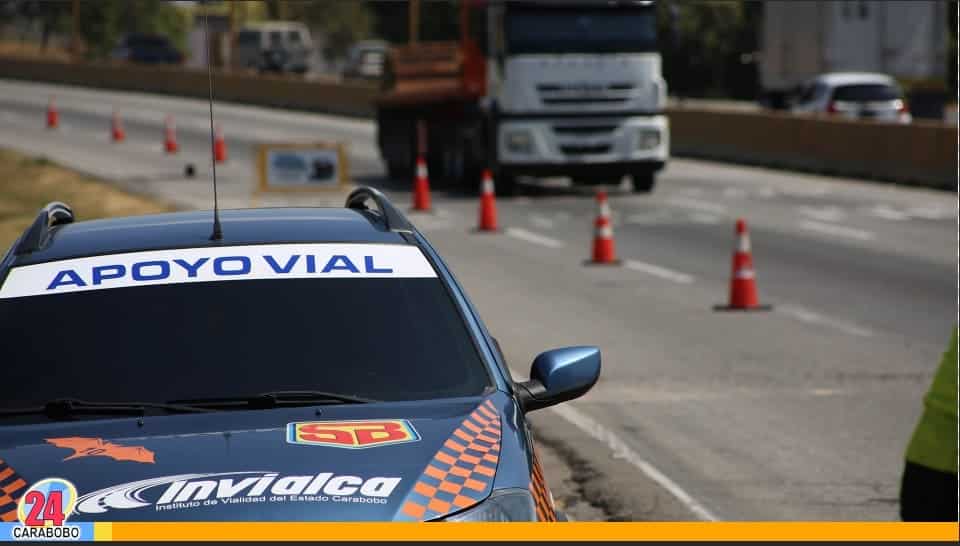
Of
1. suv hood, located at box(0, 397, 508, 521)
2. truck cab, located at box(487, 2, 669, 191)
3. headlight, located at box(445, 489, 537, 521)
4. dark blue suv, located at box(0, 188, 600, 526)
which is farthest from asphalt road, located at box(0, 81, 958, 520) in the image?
headlight, located at box(445, 489, 537, 521)

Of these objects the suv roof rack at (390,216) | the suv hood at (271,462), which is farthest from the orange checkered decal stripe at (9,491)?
the suv roof rack at (390,216)

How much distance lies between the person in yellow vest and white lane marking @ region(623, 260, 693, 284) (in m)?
14.4

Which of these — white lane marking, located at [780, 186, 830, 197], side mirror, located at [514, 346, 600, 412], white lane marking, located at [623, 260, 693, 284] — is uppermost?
side mirror, located at [514, 346, 600, 412]

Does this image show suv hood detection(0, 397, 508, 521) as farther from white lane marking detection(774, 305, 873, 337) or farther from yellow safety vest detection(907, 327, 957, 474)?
white lane marking detection(774, 305, 873, 337)

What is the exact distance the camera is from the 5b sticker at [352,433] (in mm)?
4734

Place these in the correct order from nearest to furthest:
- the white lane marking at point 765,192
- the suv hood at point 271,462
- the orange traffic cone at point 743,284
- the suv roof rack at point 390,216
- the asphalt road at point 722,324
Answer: the suv hood at point 271,462 → the suv roof rack at point 390,216 → the asphalt road at point 722,324 → the orange traffic cone at point 743,284 → the white lane marking at point 765,192

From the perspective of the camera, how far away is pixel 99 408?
5168 millimetres

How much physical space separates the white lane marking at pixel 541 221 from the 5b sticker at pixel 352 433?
20.8 m

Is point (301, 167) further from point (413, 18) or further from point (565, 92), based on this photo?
point (413, 18)

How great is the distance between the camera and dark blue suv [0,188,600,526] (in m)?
4.45

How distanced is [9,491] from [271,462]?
64cm

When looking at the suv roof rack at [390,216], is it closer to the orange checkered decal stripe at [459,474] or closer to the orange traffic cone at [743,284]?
the orange checkered decal stripe at [459,474]

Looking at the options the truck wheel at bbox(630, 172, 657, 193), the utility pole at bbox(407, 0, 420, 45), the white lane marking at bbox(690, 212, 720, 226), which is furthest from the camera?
the utility pole at bbox(407, 0, 420, 45)

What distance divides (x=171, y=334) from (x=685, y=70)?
69.4 meters
